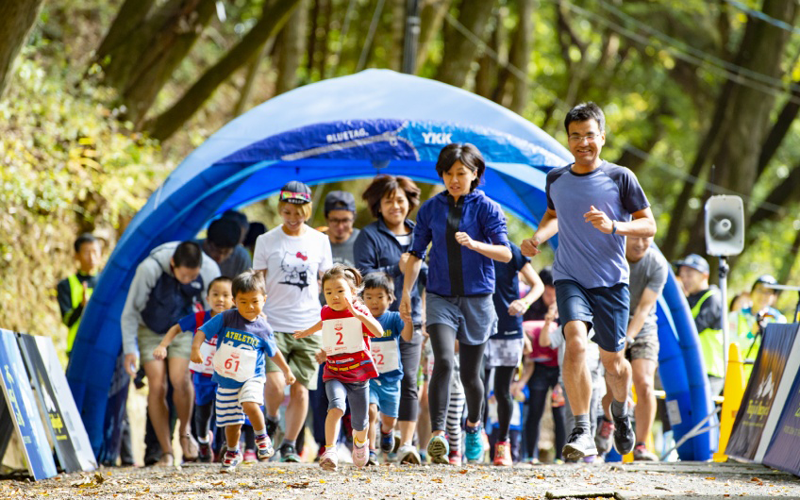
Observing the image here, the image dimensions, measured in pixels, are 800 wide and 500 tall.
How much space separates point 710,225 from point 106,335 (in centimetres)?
584

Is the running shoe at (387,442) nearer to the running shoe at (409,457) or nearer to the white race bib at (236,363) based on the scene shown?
the running shoe at (409,457)

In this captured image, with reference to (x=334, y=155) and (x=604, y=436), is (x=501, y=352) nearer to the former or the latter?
(x=604, y=436)

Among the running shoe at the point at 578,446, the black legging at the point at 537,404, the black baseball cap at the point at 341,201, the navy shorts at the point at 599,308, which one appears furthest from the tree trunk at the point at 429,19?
the running shoe at the point at 578,446

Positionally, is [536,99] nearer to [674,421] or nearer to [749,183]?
[749,183]

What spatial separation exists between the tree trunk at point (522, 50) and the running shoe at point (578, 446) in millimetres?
13309

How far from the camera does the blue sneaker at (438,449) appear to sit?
7.35 metres

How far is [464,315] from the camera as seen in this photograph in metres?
7.54

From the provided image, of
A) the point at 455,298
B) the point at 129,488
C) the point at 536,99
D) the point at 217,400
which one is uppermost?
the point at 536,99

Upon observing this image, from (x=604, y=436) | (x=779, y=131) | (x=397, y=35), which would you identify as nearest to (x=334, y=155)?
(x=604, y=436)

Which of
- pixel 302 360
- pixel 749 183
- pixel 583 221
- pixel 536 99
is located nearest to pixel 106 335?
pixel 302 360

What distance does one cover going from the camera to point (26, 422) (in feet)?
26.2

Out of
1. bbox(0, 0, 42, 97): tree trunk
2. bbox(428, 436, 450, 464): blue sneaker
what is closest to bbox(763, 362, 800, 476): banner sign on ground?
bbox(428, 436, 450, 464): blue sneaker

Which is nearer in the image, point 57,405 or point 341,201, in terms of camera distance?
point 57,405

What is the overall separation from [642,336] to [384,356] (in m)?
2.38
